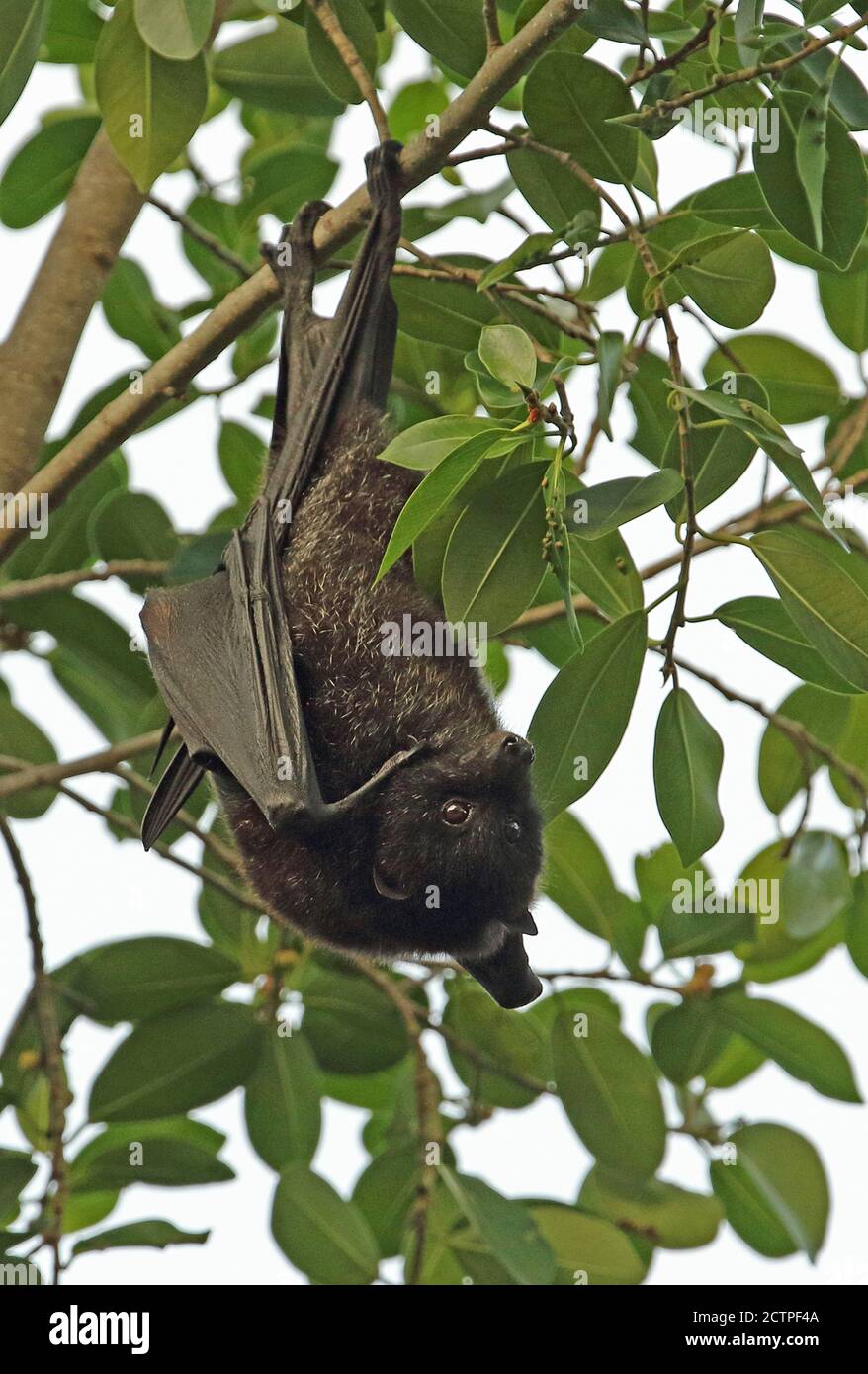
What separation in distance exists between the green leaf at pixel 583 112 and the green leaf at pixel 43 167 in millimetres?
1713

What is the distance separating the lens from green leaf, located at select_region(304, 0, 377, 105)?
3.40 metres

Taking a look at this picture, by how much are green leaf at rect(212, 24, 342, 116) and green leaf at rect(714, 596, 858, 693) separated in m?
2.08

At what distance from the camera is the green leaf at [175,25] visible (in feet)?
9.37

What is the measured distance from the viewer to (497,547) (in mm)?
2750

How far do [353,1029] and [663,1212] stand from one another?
116 cm

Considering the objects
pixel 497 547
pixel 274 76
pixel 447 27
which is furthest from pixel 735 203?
pixel 274 76

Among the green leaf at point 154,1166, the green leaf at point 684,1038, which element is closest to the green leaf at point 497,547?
the green leaf at point 684,1038

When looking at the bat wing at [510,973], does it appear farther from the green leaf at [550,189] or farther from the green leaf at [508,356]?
the green leaf at [550,189]

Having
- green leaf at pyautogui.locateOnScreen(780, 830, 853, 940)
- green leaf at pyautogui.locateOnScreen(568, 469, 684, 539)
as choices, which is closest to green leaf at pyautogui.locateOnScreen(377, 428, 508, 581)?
green leaf at pyautogui.locateOnScreen(568, 469, 684, 539)

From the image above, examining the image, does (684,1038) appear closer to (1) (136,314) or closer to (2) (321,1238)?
(2) (321,1238)

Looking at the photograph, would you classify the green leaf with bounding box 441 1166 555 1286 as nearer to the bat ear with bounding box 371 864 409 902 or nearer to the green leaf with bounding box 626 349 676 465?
the bat ear with bounding box 371 864 409 902

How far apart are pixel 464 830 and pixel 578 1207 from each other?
5.88 ft
